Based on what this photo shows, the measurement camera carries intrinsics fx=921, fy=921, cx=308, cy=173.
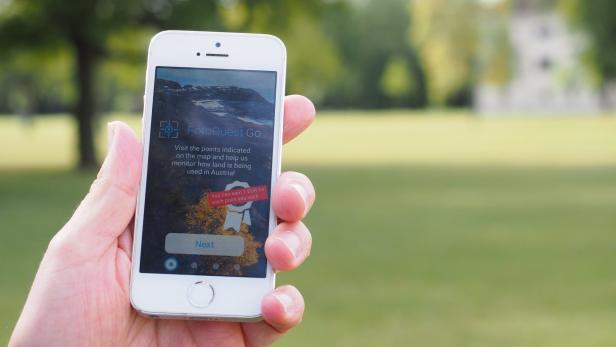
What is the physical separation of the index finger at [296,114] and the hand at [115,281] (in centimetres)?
21

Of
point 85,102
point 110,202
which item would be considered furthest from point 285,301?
point 85,102

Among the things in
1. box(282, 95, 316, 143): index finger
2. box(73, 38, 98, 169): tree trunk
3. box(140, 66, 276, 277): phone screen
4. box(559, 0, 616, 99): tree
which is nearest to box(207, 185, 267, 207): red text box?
box(140, 66, 276, 277): phone screen

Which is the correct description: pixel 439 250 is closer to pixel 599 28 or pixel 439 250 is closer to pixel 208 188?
pixel 208 188

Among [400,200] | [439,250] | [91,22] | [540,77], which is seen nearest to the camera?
[439,250]

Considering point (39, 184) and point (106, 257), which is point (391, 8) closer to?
point (39, 184)

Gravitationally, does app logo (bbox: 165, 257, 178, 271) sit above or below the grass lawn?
above

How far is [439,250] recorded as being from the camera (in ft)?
39.3

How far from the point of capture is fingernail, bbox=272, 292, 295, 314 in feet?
8.02

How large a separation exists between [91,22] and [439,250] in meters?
14.0

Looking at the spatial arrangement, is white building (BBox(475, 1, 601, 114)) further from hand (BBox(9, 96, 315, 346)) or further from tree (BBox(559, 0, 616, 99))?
hand (BBox(9, 96, 315, 346))

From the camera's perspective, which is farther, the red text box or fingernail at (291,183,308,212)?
the red text box

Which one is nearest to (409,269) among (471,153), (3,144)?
(471,153)

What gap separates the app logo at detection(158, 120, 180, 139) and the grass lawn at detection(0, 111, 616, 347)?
5.00m

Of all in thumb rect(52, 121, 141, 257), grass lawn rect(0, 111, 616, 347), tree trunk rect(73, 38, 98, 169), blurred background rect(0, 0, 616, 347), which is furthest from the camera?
A: tree trunk rect(73, 38, 98, 169)
